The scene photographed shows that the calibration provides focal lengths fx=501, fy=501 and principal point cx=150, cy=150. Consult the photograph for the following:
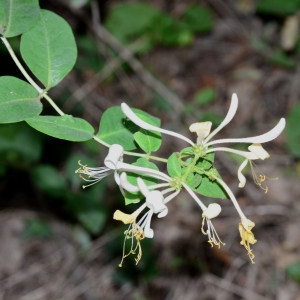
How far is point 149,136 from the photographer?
1596 mm

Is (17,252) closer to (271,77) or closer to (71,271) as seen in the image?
(71,271)

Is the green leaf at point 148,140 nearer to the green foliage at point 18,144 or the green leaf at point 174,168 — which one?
the green leaf at point 174,168

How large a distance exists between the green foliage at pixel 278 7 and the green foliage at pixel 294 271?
7.16 ft

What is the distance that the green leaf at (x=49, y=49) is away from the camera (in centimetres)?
167

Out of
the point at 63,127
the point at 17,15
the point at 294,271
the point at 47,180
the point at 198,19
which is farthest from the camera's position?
the point at 198,19

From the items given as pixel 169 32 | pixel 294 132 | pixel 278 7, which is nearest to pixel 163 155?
pixel 294 132

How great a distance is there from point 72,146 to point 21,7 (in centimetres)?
227

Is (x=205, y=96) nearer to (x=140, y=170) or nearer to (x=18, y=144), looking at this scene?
(x=18, y=144)

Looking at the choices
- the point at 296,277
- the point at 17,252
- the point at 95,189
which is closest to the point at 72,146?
the point at 95,189

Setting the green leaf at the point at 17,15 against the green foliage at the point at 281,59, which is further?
the green foliage at the point at 281,59

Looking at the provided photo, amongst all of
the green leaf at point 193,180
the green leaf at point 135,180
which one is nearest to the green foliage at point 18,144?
the green leaf at point 135,180

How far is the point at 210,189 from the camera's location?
4.87 feet

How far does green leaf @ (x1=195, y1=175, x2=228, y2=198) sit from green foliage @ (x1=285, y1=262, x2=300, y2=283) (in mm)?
2594

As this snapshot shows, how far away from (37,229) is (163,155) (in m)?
1.17
